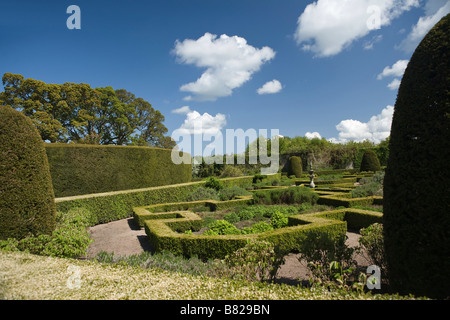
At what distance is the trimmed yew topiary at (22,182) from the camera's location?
514 centimetres

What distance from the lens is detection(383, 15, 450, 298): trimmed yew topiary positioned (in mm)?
2697

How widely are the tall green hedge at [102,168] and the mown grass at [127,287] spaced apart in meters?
9.71

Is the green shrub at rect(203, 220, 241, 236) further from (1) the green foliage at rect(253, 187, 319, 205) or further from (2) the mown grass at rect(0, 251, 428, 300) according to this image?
(1) the green foliage at rect(253, 187, 319, 205)

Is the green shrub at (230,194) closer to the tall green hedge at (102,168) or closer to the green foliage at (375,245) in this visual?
the tall green hedge at (102,168)

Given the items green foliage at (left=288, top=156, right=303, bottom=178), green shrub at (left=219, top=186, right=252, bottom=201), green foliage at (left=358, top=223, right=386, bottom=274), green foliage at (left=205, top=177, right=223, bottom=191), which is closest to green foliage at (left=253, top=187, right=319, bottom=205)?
green shrub at (left=219, top=186, right=252, bottom=201)

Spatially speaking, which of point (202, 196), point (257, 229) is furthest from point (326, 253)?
point (202, 196)

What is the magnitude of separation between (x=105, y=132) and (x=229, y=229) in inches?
1194

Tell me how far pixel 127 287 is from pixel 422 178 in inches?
138

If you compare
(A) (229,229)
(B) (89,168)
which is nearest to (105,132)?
(B) (89,168)

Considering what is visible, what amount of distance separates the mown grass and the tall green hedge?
9713 millimetres

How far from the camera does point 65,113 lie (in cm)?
2578

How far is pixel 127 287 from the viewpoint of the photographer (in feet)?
8.21

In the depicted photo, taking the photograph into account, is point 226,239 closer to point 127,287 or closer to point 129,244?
point 127,287
